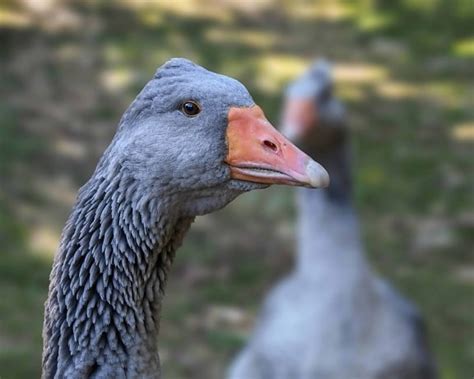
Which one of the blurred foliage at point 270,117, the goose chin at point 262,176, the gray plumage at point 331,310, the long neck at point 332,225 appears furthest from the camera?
the blurred foliage at point 270,117

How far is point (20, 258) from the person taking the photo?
21.3 feet

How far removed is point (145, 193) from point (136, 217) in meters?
0.06

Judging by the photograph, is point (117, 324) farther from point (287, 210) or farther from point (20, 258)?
point (287, 210)

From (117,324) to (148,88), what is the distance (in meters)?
0.59

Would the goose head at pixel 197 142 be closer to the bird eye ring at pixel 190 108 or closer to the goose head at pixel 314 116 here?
the bird eye ring at pixel 190 108

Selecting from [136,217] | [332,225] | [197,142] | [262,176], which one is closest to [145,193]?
[136,217]

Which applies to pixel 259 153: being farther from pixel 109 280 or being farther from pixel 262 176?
pixel 109 280

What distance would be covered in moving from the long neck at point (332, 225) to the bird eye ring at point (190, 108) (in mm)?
2722

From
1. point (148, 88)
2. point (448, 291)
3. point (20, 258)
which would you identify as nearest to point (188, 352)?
point (20, 258)

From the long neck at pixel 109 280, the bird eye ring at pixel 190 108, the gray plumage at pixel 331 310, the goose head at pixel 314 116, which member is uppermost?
the goose head at pixel 314 116

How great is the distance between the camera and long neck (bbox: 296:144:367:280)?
16.8 feet

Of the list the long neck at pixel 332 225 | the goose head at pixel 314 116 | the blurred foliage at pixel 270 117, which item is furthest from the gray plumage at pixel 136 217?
the blurred foliage at pixel 270 117

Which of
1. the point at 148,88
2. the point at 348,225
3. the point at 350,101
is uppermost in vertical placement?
the point at 350,101

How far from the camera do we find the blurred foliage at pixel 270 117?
633cm
